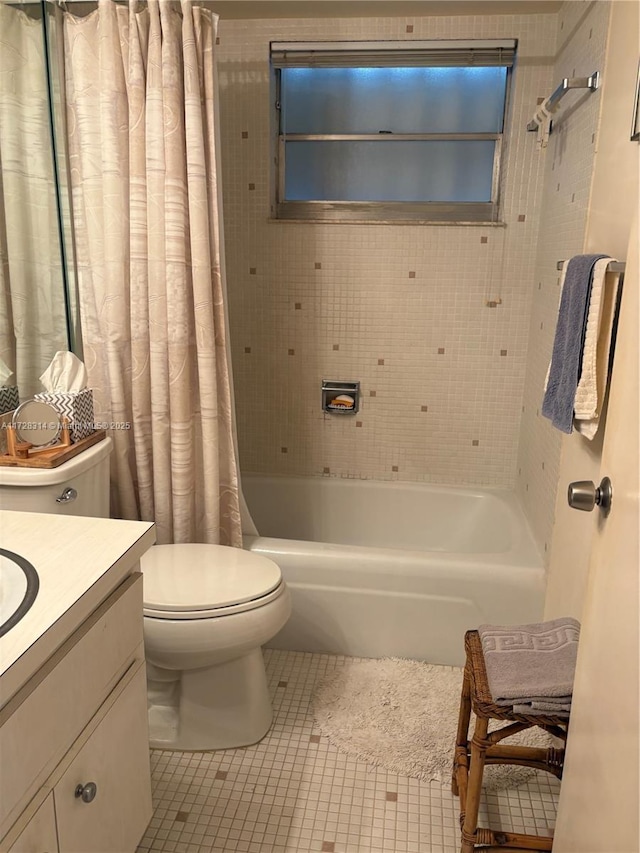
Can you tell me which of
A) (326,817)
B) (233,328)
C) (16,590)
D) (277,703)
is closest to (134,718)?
(16,590)

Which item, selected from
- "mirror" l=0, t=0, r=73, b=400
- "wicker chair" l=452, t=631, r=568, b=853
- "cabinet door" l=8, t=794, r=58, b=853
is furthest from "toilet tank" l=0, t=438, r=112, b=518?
"wicker chair" l=452, t=631, r=568, b=853

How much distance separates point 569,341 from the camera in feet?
4.95

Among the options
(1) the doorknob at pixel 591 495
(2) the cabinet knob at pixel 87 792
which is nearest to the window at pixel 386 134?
(1) the doorknob at pixel 591 495

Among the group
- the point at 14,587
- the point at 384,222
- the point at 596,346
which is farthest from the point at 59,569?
the point at 384,222

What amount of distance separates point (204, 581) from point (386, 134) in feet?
6.39

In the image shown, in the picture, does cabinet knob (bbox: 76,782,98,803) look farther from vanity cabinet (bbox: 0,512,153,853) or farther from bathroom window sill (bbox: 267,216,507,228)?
bathroom window sill (bbox: 267,216,507,228)

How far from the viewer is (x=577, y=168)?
2037mm

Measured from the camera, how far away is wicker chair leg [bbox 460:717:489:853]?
4.54 ft

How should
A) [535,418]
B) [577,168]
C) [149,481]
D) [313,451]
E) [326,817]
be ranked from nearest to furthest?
[326,817] < [577,168] < [149,481] < [535,418] < [313,451]

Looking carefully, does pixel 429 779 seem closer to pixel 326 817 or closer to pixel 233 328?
pixel 326 817

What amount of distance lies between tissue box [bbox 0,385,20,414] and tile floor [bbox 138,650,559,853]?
1.04 metres

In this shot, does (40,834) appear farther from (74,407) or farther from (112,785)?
(74,407)

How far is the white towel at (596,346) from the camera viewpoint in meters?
1.41

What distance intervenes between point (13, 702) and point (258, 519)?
2100mm
